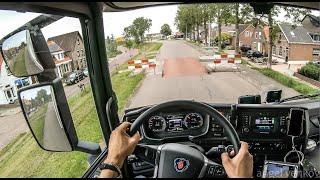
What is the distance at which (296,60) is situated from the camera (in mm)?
2670

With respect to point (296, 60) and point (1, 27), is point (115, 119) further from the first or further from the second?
point (296, 60)

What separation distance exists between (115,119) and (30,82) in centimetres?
89

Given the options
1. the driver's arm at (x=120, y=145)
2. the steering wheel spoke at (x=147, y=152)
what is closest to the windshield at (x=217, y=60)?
the steering wheel spoke at (x=147, y=152)

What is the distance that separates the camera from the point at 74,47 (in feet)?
8.13

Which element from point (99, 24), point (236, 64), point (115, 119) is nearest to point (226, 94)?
point (236, 64)

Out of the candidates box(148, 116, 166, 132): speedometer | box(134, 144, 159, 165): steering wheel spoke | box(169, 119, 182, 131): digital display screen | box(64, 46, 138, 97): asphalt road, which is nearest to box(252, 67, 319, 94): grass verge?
box(169, 119, 182, 131): digital display screen

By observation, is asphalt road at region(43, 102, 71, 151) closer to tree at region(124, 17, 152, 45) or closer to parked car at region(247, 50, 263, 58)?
tree at region(124, 17, 152, 45)

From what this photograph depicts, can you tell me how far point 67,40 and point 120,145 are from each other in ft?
3.79

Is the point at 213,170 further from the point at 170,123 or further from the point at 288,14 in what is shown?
the point at 288,14

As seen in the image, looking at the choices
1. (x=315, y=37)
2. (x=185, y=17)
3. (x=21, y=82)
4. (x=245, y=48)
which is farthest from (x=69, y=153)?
(x=315, y=37)

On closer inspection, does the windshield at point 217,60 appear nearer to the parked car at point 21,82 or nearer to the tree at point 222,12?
the tree at point 222,12

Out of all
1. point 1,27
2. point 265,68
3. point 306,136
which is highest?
point 1,27

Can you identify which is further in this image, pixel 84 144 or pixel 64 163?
pixel 84 144

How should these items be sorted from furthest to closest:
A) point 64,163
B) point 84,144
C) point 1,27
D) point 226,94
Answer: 1. point 226,94
2. point 84,144
3. point 64,163
4. point 1,27
